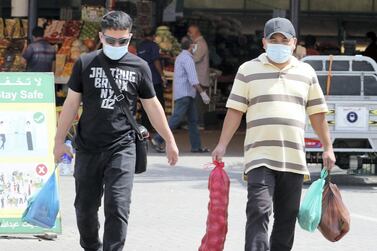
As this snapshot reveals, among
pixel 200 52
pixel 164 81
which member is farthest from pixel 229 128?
pixel 164 81

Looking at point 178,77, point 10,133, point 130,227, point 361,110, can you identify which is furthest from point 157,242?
point 178,77

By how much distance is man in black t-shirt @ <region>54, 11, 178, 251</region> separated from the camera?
718 centimetres

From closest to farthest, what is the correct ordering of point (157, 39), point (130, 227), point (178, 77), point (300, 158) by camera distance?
point (300, 158) → point (130, 227) → point (178, 77) → point (157, 39)

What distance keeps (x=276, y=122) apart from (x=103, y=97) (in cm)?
120

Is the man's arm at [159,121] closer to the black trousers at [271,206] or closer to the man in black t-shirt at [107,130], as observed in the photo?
the man in black t-shirt at [107,130]

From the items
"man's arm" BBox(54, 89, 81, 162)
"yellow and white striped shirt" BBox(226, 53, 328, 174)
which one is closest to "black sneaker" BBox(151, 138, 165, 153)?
"man's arm" BBox(54, 89, 81, 162)

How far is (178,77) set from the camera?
1598 centimetres

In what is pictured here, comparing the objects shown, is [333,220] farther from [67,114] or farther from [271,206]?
[67,114]

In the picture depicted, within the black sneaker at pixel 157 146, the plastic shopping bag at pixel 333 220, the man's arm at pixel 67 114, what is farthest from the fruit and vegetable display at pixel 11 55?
the plastic shopping bag at pixel 333 220

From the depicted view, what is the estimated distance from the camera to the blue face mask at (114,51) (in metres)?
7.26

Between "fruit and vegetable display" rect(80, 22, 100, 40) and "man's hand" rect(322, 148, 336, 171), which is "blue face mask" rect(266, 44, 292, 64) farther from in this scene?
"fruit and vegetable display" rect(80, 22, 100, 40)

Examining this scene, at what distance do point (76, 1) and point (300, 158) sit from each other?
14463 millimetres

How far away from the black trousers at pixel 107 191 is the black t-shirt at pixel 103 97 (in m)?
0.09

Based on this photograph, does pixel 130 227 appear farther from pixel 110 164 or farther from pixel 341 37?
pixel 341 37
